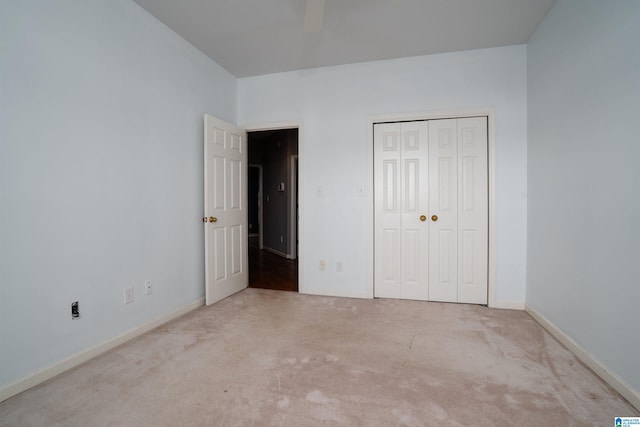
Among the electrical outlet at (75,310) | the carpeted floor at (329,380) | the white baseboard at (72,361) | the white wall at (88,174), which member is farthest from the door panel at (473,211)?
the electrical outlet at (75,310)

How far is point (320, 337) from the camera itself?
2361 millimetres

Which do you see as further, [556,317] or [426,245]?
[426,245]

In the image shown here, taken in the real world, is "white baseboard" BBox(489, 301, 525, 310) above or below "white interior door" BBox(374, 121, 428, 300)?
below

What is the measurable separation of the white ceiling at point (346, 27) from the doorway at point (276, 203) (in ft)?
6.45

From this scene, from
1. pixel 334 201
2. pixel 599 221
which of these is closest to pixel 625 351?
pixel 599 221

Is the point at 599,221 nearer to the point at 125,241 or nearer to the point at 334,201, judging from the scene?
the point at 334,201

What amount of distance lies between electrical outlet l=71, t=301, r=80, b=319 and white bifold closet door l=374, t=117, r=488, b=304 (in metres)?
2.65

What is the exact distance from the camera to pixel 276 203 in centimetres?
628

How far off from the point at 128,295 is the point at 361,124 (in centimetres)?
278

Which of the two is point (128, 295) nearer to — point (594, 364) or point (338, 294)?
point (338, 294)

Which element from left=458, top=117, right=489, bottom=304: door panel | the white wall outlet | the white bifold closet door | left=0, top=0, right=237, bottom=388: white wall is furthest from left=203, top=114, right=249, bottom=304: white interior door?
left=458, top=117, right=489, bottom=304: door panel

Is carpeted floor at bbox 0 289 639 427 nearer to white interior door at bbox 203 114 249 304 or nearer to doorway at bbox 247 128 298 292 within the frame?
white interior door at bbox 203 114 249 304

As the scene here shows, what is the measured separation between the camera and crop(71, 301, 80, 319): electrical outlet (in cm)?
194

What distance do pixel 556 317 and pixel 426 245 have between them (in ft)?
4.02
